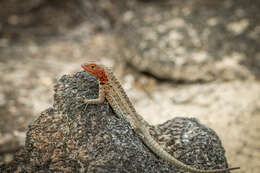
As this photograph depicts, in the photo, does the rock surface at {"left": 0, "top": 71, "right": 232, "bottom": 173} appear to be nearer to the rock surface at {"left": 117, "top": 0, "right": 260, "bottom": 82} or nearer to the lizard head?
the lizard head

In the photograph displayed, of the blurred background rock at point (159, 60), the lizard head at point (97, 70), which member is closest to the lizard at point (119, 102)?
the lizard head at point (97, 70)

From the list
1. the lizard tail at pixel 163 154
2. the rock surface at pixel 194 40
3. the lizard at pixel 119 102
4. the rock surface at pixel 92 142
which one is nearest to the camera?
the rock surface at pixel 92 142

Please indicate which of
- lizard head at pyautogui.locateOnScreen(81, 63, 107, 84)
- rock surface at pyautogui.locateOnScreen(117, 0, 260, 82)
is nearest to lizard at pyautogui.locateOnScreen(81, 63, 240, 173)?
lizard head at pyautogui.locateOnScreen(81, 63, 107, 84)

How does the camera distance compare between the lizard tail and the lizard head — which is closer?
the lizard tail

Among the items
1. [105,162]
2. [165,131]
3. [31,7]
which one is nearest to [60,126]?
[105,162]

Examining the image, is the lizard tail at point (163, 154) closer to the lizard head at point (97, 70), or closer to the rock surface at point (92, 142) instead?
the rock surface at point (92, 142)

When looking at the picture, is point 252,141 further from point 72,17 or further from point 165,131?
point 72,17
